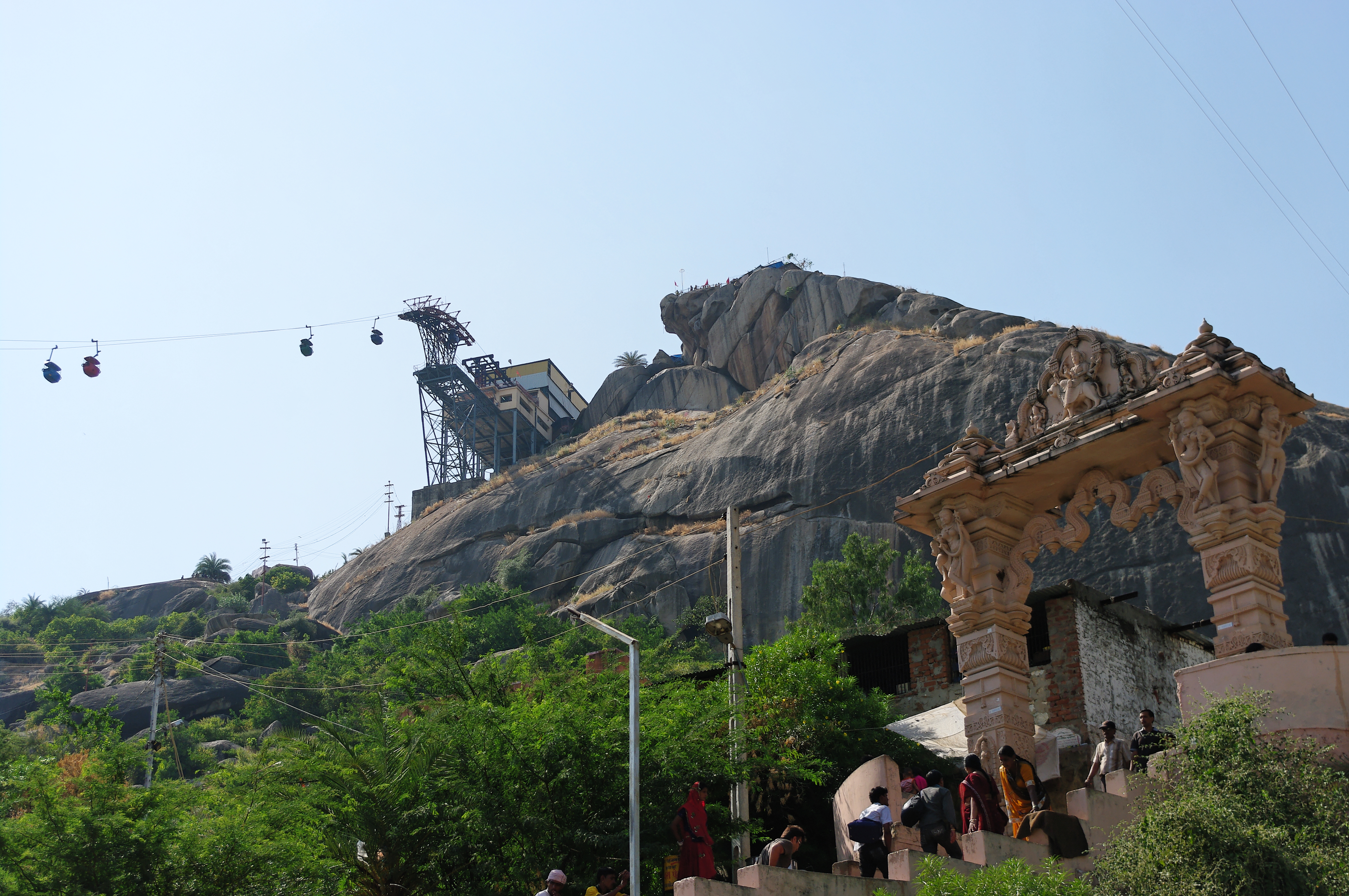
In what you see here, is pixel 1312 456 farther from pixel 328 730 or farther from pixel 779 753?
pixel 328 730

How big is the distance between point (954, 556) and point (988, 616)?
106cm

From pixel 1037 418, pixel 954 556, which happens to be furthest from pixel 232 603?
pixel 1037 418

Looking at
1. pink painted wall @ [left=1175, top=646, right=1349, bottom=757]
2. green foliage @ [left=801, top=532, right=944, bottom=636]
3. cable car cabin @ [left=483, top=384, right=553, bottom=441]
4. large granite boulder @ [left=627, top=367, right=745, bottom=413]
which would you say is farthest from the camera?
cable car cabin @ [left=483, top=384, right=553, bottom=441]

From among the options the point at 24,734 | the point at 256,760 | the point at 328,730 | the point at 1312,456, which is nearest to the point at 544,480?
the point at 24,734

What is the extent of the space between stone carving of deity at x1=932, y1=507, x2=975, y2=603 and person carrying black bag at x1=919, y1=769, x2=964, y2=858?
4290 millimetres

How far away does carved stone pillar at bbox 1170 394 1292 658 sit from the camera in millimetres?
14969

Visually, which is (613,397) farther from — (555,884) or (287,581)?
(555,884)

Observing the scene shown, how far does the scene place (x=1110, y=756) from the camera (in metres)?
15.3

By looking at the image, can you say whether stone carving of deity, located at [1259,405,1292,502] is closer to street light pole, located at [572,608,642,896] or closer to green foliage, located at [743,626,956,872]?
A: green foliage, located at [743,626,956,872]

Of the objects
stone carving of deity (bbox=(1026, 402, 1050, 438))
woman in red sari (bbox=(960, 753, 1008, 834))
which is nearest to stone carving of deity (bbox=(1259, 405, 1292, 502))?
stone carving of deity (bbox=(1026, 402, 1050, 438))

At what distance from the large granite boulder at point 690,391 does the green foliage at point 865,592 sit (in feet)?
113

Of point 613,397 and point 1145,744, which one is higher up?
point 613,397

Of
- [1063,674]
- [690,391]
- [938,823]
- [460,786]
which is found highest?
[690,391]

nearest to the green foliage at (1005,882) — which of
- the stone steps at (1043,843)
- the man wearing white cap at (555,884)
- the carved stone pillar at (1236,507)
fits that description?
the stone steps at (1043,843)
